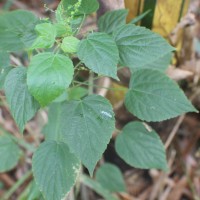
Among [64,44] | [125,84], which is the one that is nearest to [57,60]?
[64,44]

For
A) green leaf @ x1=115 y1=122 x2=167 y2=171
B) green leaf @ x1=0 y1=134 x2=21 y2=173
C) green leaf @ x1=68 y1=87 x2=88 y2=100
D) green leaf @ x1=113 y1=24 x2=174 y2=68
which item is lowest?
green leaf @ x1=0 y1=134 x2=21 y2=173

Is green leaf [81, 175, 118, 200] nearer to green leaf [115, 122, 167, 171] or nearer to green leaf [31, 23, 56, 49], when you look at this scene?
green leaf [115, 122, 167, 171]

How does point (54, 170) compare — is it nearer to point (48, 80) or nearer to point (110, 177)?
point (48, 80)

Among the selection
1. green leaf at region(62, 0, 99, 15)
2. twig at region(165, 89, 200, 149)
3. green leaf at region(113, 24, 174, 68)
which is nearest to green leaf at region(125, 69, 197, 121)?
green leaf at region(113, 24, 174, 68)

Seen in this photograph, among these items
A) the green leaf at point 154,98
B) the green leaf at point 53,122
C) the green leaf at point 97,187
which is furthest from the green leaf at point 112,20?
the green leaf at point 97,187

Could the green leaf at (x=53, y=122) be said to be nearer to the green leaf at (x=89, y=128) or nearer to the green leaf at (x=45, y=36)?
the green leaf at (x=89, y=128)

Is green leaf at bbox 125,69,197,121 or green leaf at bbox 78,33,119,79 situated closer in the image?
green leaf at bbox 78,33,119,79

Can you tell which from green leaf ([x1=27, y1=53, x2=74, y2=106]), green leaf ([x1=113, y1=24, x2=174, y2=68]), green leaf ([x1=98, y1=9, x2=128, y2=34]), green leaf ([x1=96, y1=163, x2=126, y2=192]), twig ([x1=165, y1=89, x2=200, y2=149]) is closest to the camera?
green leaf ([x1=27, y1=53, x2=74, y2=106])

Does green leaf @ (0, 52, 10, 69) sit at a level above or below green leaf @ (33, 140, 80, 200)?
above

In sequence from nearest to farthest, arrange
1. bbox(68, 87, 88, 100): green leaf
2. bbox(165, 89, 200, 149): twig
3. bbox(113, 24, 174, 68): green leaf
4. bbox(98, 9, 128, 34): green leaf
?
bbox(113, 24, 174, 68): green leaf → bbox(98, 9, 128, 34): green leaf → bbox(68, 87, 88, 100): green leaf → bbox(165, 89, 200, 149): twig
